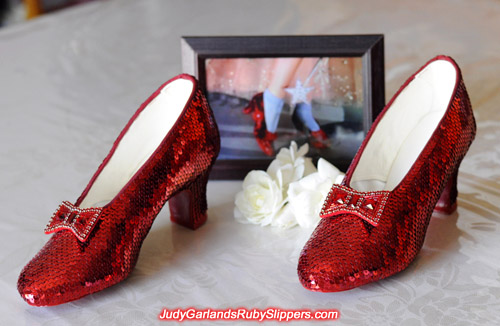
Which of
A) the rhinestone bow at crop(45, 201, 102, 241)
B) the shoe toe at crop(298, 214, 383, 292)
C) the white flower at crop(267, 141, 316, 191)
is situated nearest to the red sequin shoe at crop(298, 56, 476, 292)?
the shoe toe at crop(298, 214, 383, 292)

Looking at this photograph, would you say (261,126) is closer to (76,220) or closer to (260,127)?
(260,127)

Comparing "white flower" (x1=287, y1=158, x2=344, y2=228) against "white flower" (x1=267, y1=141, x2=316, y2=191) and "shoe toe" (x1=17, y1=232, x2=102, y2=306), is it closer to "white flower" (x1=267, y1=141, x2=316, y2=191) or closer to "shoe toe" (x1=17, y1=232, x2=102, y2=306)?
"white flower" (x1=267, y1=141, x2=316, y2=191)

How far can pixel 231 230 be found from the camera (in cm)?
88

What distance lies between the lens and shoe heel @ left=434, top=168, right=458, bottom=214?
2.81 feet

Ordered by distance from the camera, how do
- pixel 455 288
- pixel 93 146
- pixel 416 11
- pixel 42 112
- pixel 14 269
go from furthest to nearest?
pixel 416 11 < pixel 42 112 < pixel 93 146 < pixel 14 269 < pixel 455 288

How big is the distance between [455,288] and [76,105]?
94cm

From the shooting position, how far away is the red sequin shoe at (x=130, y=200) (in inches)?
27.4

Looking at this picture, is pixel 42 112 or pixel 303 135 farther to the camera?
pixel 42 112

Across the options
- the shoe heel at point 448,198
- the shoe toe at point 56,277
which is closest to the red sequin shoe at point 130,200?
the shoe toe at point 56,277

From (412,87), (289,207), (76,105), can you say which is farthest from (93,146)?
(412,87)

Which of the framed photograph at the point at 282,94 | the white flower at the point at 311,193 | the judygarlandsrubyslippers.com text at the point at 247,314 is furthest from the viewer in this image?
the framed photograph at the point at 282,94

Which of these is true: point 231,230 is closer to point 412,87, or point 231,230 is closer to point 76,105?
point 412,87

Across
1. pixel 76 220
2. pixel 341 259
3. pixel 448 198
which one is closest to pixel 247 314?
pixel 341 259

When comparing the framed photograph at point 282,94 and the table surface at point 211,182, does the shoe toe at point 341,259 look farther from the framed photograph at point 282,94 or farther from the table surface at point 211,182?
the framed photograph at point 282,94
